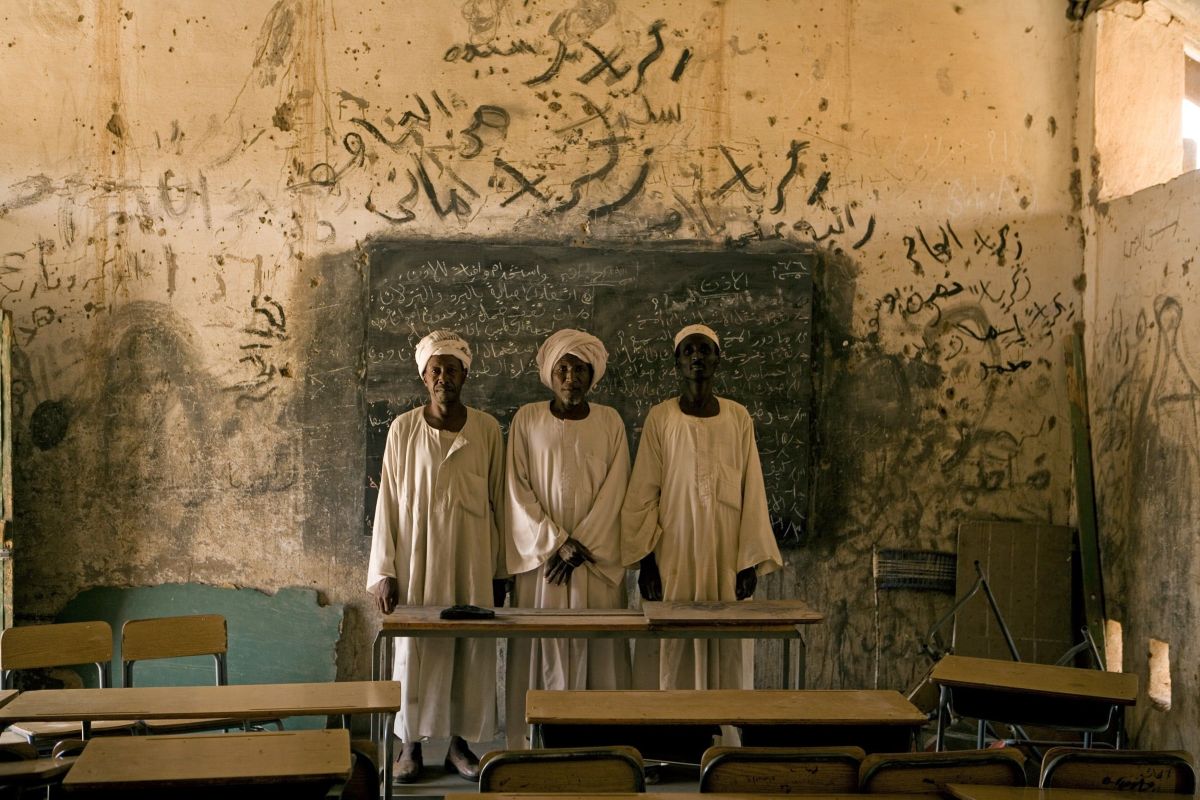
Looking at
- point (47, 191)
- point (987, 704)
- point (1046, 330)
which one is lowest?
point (987, 704)

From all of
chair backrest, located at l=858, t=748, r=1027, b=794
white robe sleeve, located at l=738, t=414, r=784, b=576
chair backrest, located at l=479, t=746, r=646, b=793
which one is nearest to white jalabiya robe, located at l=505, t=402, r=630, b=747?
white robe sleeve, located at l=738, t=414, r=784, b=576

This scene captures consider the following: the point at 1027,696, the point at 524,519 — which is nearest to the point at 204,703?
the point at 524,519

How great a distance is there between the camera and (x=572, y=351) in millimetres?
4836

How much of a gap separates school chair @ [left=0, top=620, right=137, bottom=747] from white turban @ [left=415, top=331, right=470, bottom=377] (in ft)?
5.50

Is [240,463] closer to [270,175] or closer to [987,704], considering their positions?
[270,175]

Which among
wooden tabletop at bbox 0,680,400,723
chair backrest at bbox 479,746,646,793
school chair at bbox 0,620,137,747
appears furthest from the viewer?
school chair at bbox 0,620,137,747

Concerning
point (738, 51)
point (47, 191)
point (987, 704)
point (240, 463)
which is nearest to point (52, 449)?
point (240, 463)

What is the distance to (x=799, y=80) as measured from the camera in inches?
232

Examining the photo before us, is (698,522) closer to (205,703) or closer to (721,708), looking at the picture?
(721,708)

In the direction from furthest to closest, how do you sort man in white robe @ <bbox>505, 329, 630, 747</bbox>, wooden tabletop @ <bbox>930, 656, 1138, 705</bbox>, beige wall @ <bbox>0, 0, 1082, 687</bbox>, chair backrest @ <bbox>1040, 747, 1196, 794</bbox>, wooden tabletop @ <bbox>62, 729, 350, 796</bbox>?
beige wall @ <bbox>0, 0, 1082, 687</bbox>, man in white robe @ <bbox>505, 329, 630, 747</bbox>, wooden tabletop @ <bbox>930, 656, 1138, 705</bbox>, chair backrest @ <bbox>1040, 747, 1196, 794</bbox>, wooden tabletop @ <bbox>62, 729, 350, 796</bbox>

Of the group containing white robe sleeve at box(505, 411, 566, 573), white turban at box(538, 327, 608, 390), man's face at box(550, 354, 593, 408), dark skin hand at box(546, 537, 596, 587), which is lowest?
dark skin hand at box(546, 537, 596, 587)

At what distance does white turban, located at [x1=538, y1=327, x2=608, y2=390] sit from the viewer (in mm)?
4859

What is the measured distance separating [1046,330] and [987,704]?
277 centimetres

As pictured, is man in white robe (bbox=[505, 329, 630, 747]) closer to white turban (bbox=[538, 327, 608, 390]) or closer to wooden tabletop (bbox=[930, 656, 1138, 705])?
white turban (bbox=[538, 327, 608, 390])
